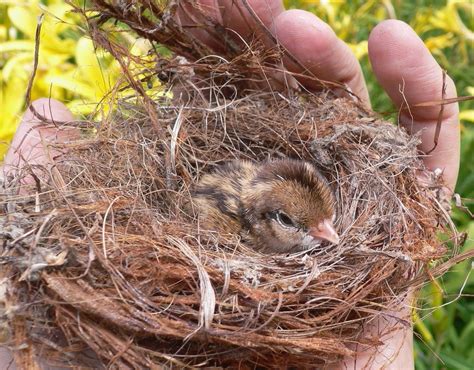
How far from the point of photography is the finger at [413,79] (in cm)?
252

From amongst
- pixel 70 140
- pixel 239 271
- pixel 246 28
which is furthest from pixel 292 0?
pixel 239 271

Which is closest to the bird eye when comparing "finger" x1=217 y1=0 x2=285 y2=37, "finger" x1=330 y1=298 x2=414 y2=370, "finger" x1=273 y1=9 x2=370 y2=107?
"finger" x1=330 y1=298 x2=414 y2=370

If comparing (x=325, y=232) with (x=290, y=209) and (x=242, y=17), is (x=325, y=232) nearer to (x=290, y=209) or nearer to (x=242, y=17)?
(x=290, y=209)

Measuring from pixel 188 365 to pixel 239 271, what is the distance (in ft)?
1.14

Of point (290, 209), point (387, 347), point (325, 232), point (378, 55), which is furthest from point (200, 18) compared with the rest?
point (387, 347)

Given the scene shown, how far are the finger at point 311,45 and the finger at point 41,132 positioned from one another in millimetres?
978

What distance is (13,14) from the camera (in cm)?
275

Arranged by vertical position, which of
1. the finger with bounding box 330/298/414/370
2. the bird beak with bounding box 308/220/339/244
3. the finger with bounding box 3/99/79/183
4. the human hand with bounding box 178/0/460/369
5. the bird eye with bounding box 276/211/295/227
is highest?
the human hand with bounding box 178/0/460/369

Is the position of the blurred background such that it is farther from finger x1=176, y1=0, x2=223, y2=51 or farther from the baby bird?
the baby bird

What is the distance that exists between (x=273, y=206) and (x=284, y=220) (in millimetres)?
69

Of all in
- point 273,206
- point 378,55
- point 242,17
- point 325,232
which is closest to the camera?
point 325,232

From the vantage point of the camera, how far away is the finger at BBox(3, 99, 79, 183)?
243 cm

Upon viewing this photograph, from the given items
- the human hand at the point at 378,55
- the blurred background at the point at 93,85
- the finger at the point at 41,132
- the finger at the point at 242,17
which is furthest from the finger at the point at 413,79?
the finger at the point at 41,132

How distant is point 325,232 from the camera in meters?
2.12
